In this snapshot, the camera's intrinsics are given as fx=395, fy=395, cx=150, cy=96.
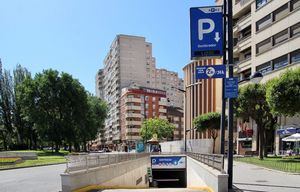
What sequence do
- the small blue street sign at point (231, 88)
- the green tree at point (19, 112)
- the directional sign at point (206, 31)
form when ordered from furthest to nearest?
the green tree at point (19, 112)
the small blue street sign at point (231, 88)
the directional sign at point (206, 31)

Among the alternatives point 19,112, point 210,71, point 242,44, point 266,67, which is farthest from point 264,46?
point 19,112

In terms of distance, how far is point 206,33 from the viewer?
12.9 m

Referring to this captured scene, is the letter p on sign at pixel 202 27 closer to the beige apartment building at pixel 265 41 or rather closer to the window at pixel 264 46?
the beige apartment building at pixel 265 41

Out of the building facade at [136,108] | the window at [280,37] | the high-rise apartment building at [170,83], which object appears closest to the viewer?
the window at [280,37]

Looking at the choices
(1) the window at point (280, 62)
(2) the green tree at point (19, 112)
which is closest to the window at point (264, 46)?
(1) the window at point (280, 62)

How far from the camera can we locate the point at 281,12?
50344 mm

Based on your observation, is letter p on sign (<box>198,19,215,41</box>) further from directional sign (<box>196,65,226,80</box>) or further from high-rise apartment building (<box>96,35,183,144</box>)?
high-rise apartment building (<box>96,35,183,144</box>)

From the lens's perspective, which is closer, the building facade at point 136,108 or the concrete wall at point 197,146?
the concrete wall at point 197,146

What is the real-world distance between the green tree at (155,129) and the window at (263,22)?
59989mm

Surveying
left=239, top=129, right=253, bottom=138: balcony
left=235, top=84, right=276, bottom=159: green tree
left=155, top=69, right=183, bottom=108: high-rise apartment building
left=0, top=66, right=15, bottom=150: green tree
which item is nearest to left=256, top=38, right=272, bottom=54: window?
left=239, top=129, right=253, bottom=138: balcony

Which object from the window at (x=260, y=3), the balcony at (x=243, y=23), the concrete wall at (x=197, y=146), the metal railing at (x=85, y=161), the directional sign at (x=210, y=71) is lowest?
the concrete wall at (x=197, y=146)

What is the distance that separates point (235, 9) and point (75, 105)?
32675 millimetres

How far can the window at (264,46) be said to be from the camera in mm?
53500

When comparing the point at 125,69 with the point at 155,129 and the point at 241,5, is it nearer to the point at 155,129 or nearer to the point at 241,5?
the point at 155,129
